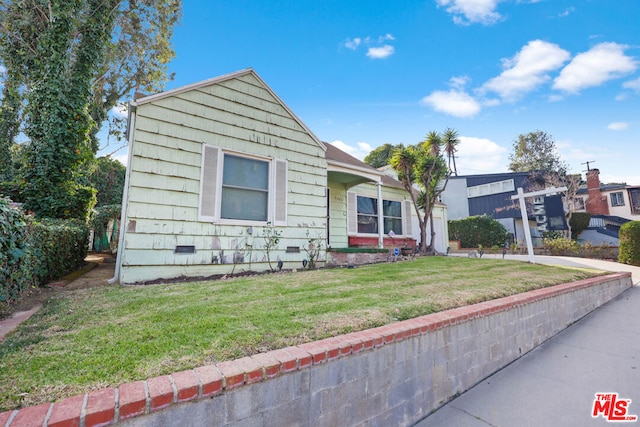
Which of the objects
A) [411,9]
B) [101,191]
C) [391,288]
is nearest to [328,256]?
[391,288]

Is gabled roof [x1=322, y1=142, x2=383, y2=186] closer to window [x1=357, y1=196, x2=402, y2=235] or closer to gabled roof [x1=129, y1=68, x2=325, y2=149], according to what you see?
gabled roof [x1=129, y1=68, x2=325, y2=149]

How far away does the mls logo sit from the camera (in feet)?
8.39

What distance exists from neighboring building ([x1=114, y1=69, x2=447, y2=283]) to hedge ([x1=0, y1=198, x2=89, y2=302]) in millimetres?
884

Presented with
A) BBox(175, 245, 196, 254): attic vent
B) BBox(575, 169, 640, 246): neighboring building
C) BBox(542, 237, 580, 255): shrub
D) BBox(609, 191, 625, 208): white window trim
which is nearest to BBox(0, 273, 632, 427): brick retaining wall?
BBox(175, 245, 196, 254): attic vent

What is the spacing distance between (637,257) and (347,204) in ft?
35.8

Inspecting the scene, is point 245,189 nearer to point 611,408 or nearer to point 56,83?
point 611,408

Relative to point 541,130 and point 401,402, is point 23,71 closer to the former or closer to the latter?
point 401,402

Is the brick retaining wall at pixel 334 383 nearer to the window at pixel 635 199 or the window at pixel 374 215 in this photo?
the window at pixel 374 215

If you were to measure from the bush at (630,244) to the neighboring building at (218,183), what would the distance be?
38.9 feet

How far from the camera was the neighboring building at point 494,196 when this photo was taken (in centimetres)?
2191

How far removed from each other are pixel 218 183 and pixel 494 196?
23.4 metres

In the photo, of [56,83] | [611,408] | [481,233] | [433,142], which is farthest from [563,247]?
[56,83]

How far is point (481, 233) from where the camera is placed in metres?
19.0

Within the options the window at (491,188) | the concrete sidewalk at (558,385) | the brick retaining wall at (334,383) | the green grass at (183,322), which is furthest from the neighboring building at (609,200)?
the brick retaining wall at (334,383)
